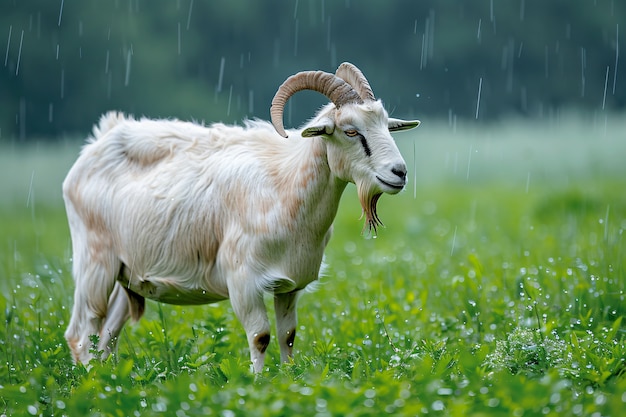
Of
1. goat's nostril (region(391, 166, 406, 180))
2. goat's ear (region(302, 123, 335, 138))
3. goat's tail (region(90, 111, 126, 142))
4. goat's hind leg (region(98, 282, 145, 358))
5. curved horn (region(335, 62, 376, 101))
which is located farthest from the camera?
goat's tail (region(90, 111, 126, 142))

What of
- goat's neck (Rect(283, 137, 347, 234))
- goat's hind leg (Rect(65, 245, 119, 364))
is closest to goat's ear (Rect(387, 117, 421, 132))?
goat's neck (Rect(283, 137, 347, 234))

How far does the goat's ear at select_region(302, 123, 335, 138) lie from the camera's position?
5453 mm

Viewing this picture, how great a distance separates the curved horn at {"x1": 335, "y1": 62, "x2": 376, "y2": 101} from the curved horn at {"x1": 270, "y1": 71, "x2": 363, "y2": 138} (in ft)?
0.36

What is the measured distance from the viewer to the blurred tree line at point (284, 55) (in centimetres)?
3294

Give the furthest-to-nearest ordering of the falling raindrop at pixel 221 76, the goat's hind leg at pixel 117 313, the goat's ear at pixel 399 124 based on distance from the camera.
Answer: the falling raindrop at pixel 221 76 → the goat's hind leg at pixel 117 313 → the goat's ear at pixel 399 124

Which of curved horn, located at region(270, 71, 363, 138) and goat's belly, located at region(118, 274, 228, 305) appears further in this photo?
goat's belly, located at region(118, 274, 228, 305)

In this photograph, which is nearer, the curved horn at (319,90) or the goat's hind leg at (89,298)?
the curved horn at (319,90)

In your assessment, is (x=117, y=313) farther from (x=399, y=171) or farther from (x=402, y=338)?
(x=399, y=171)

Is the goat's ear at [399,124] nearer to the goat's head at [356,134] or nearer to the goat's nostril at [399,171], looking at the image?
the goat's head at [356,134]

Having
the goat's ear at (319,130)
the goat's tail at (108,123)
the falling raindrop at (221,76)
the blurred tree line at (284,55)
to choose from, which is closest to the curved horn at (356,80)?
the goat's ear at (319,130)

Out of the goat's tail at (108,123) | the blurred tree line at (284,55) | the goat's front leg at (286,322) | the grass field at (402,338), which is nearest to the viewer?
the grass field at (402,338)

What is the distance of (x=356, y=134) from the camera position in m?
5.52

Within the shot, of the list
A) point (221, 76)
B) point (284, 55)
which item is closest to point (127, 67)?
point (221, 76)

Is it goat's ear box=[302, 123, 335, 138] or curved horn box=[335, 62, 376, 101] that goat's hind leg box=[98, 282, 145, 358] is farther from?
curved horn box=[335, 62, 376, 101]
